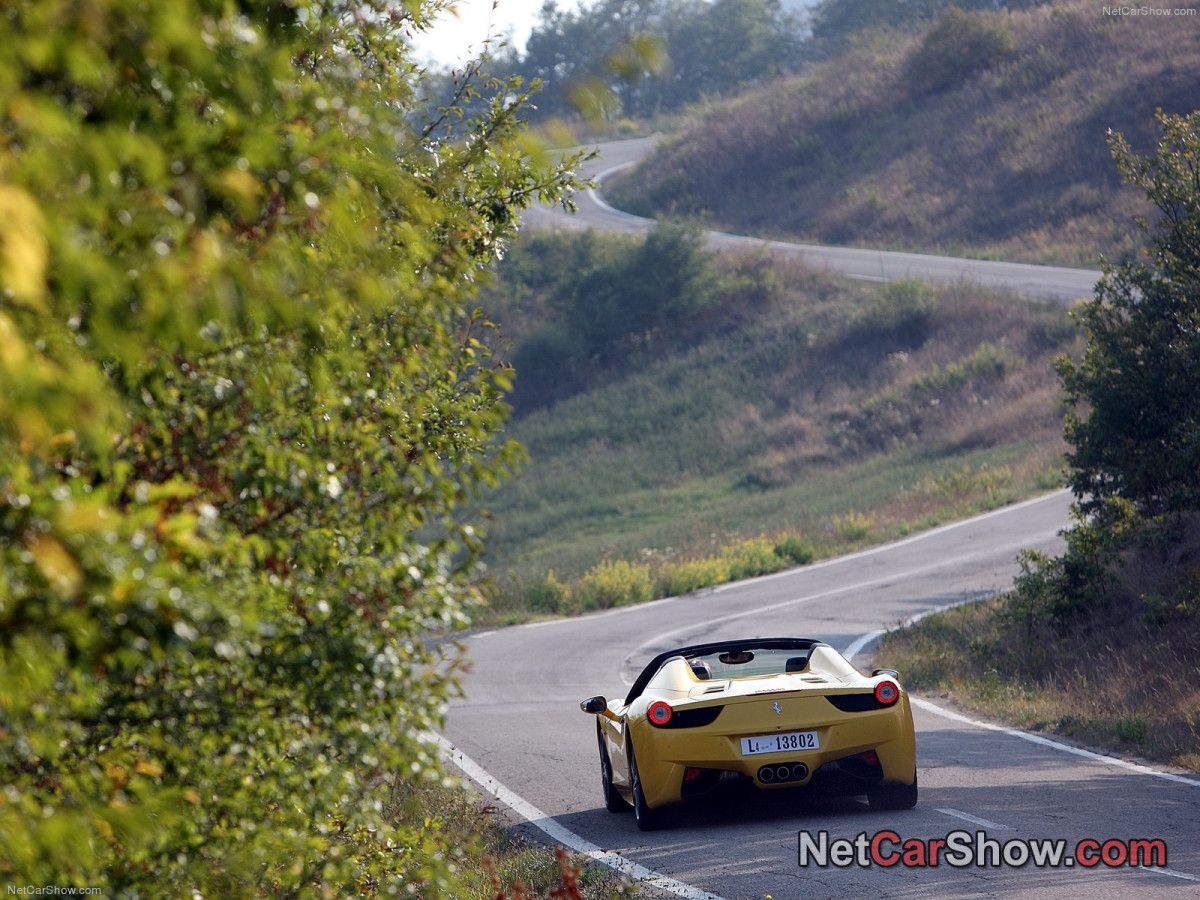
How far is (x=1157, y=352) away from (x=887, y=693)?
6.64 metres

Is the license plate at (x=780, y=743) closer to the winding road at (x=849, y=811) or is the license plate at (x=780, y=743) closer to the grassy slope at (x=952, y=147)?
the winding road at (x=849, y=811)

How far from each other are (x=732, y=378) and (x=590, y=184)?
125ft

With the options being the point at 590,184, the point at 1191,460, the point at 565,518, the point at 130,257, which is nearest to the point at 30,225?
the point at 130,257

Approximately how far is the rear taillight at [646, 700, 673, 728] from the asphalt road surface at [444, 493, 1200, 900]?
0.70 m

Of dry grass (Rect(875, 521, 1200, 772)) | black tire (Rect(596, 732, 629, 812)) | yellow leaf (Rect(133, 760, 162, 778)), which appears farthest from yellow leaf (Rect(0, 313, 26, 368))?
dry grass (Rect(875, 521, 1200, 772))

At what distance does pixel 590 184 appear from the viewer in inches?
277

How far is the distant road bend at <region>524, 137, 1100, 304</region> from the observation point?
41.1 meters

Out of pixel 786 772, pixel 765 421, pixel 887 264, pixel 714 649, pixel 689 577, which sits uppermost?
pixel 887 264

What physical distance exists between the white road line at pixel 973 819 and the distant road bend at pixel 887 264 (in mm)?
27435

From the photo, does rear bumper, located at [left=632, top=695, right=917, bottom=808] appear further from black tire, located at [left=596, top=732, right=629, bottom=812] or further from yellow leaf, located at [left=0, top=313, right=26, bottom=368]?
yellow leaf, located at [left=0, top=313, right=26, bottom=368]

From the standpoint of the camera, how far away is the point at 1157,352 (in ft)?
41.6

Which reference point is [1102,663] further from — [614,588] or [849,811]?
[614,588]

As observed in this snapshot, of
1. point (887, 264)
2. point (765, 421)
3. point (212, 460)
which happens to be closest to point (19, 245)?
point (212, 460)

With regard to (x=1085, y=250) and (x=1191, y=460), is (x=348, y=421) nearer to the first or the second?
(x=1191, y=460)
